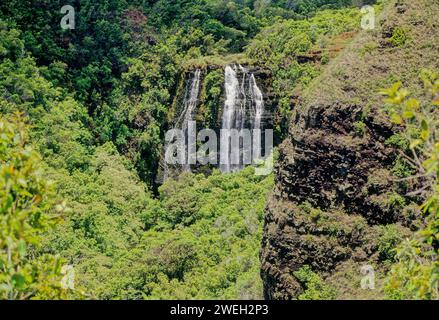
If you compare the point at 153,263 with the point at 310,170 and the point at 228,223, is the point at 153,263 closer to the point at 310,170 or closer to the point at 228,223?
the point at 228,223

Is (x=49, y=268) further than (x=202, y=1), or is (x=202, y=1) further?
(x=202, y=1)

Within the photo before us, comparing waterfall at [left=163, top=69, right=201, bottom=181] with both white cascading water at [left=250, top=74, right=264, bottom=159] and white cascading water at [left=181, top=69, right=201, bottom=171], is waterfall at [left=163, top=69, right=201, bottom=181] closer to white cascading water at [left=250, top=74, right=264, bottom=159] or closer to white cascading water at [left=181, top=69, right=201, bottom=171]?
white cascading water at [left=181, top=69, right=201, bottom=171]

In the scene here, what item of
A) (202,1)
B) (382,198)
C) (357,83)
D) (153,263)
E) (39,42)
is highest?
(202,1)

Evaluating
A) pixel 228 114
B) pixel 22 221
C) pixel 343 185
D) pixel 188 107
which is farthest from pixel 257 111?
pixel 22 221

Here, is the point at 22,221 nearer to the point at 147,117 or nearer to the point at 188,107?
the point at 188,107

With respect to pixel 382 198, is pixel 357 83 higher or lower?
higher

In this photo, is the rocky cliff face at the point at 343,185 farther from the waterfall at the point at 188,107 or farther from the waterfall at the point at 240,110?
the waterfall at the point at 188,107

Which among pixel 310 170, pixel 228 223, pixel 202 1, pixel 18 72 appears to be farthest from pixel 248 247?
pixel 202 1

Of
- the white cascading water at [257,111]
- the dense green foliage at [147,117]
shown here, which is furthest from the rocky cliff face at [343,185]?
the white cascading water at [257,111]
